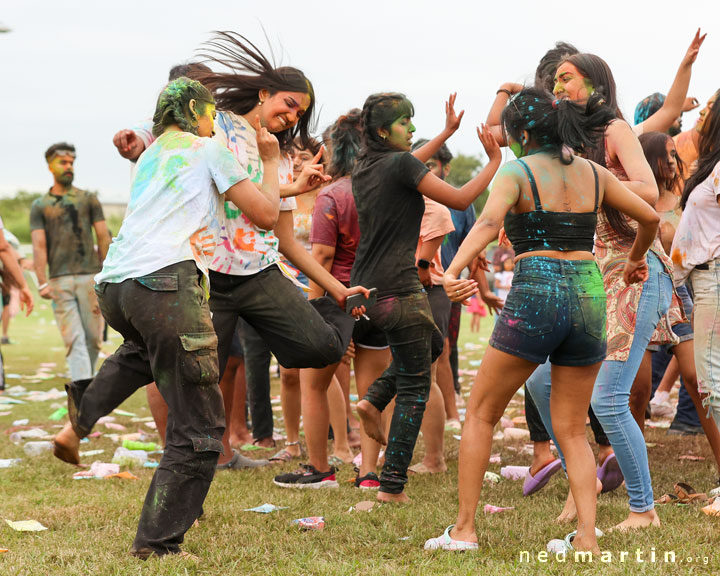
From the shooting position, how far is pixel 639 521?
404 cm

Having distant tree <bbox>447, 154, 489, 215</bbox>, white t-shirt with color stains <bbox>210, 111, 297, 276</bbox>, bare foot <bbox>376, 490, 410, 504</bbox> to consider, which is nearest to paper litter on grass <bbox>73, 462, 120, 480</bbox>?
bare foot <bbox>376, 490, 410, 504</bbox>

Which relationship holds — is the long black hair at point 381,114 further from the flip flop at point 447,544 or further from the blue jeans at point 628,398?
the flip flop at point 447,544

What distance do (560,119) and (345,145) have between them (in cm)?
235

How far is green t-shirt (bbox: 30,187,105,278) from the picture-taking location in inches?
364

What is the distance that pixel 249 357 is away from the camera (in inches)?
262

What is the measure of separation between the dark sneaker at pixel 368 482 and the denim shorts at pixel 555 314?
72.9 inches

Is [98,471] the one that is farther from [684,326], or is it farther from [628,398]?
[684,326]

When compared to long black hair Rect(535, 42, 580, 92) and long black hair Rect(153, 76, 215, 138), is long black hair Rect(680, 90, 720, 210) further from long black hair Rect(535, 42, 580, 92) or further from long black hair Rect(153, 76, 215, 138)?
long black hair Rect(153, 76, 215, 138)

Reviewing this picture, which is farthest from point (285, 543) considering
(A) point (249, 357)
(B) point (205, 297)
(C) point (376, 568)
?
(A) point (249, 357)

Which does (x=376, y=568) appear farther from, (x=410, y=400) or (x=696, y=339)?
(x=696, y=339)

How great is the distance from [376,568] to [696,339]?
89.9 inches

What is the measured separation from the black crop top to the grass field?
131cm

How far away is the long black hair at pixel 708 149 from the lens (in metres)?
4.75

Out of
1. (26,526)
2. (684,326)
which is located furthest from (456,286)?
(684,326)
